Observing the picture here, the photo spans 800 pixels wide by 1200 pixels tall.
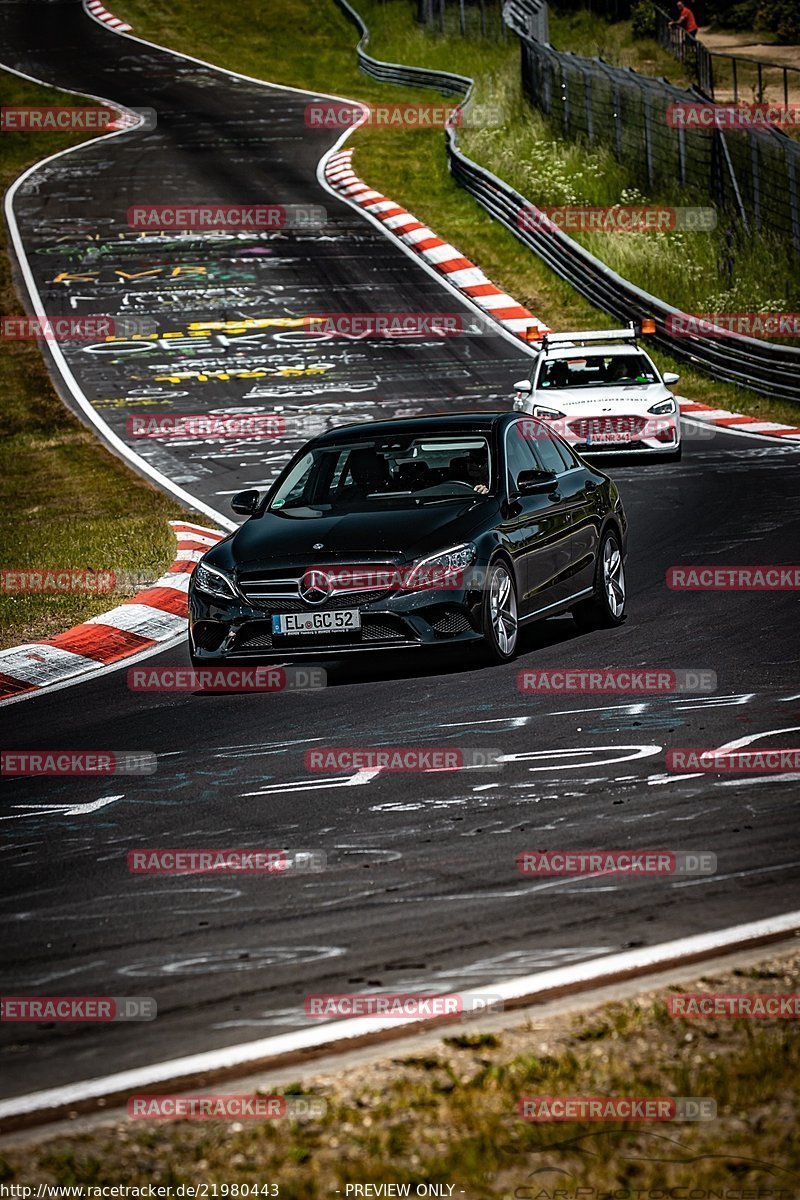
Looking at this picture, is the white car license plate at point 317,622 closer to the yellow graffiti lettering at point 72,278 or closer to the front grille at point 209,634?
the front grille at point 209,634

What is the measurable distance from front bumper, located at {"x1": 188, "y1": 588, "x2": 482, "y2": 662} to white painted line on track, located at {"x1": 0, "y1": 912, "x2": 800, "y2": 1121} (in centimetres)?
470

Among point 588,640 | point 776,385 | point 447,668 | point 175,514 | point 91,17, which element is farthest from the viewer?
point 91,17

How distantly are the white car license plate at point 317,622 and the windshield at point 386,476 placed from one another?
1.05m

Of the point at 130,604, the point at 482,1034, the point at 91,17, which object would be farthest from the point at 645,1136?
the point at 91,17

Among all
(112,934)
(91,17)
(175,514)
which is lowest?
(175,514)

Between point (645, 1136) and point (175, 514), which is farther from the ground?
point (645, 1136)

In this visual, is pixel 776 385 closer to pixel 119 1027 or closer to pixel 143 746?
pixel 143 746

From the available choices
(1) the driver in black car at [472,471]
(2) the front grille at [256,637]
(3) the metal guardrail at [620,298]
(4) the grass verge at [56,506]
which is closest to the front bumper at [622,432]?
(3) the metal guardrail at [620,298]

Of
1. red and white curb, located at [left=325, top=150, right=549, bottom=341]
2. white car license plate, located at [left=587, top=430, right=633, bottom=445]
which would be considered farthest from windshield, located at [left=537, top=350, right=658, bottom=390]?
red and white curb, located at [left=325, top=150, right=549, bottom=341]

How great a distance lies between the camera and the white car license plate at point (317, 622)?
1015 cm

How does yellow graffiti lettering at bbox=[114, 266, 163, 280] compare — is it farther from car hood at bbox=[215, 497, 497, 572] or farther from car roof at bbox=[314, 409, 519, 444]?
car hood at bbox=[215, 497, 497, 572]

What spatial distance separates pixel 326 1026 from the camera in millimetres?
4902

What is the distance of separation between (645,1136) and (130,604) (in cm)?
1034

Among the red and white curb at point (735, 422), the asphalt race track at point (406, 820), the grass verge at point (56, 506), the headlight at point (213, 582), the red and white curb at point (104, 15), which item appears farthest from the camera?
the red and white curb at point (104, 15)
